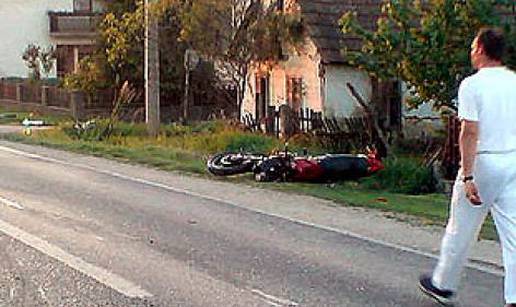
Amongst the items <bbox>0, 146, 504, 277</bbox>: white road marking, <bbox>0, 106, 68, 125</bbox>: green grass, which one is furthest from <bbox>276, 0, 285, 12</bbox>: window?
<bbox>0, 106, 68, 125</bbox>: green grass

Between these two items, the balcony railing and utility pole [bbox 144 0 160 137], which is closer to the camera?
utility pole [bbox 144 0 160 137]

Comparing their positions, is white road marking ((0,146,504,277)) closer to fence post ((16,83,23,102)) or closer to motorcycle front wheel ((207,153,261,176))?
motorcycle front wheel ((207,153,261,176))

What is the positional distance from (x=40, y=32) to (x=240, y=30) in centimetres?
2573

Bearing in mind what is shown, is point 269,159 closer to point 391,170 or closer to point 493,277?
point 391,170

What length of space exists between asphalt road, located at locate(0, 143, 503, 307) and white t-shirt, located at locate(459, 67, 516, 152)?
4.23ft

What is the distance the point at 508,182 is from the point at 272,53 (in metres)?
23.8

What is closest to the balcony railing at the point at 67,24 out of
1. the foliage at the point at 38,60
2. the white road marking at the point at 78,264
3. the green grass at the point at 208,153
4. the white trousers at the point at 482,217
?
the foliage at the point at 38,60

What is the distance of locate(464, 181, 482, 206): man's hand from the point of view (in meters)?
7.93

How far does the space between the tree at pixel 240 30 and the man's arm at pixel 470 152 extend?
22.7m

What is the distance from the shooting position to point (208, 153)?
23.7 m

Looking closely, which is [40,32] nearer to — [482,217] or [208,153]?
[208,153]

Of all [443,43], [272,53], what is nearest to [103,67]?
[272,53]

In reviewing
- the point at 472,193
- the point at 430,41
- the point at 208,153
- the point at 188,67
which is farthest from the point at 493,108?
the point at 188,67

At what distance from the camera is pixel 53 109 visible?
44250 mm
